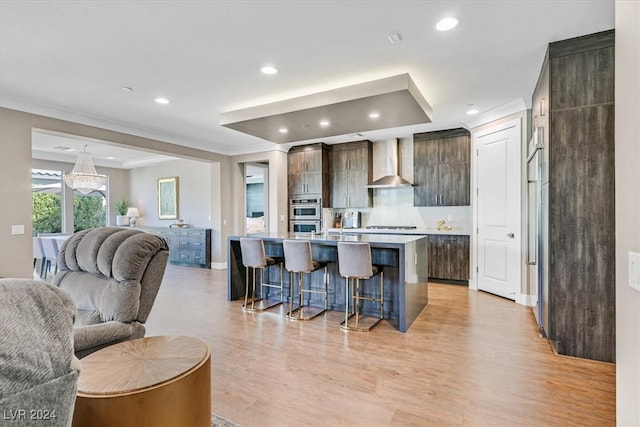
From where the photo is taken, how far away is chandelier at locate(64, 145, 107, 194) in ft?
21.0

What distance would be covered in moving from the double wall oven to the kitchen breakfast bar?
2.43 m

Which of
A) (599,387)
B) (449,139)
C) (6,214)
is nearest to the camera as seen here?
(599,387)

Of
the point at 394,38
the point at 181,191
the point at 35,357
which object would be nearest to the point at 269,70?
the point at 394,38

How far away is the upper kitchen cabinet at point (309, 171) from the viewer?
6.98 meters

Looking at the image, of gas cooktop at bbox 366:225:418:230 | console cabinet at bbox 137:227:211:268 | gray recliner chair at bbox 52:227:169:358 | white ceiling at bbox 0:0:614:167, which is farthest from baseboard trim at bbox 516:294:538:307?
console cabinet at bbox 137:227:211:268

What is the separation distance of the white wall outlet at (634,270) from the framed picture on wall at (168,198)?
353 inches

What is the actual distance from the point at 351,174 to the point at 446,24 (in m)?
4.44

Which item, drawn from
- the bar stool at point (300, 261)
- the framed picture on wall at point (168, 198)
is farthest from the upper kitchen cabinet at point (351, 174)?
the framed picture on wall at point (168, 198)

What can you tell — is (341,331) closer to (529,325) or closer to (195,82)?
(529,325)

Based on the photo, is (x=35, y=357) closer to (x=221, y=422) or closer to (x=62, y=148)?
(x=221, y=422)

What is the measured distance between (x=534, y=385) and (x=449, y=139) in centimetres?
442

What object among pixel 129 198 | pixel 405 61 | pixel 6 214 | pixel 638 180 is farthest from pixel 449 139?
pixel 129 198

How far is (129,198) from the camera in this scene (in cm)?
965

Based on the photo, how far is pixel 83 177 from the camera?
6.43m
